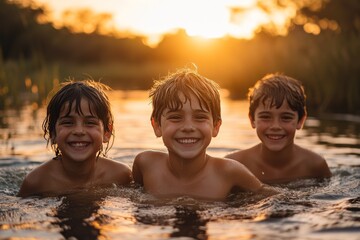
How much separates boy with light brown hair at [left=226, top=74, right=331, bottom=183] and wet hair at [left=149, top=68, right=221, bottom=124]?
A: 1211 millimetres

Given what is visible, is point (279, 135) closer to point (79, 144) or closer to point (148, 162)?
point (148, 162)

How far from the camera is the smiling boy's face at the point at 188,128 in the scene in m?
4.02

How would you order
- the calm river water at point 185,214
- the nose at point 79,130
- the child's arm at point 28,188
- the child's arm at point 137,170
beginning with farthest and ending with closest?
the child's arm at point 137,170, the child's arm at point 28,188, the nose at point 79,130, the calm river water at point 185,214

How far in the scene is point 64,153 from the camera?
14.8ft

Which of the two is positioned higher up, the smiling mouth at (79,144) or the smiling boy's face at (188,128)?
the smiling boy's face at (188,128)

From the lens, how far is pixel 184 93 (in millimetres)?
4035

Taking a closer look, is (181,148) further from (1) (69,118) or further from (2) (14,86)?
(2) (14,86)

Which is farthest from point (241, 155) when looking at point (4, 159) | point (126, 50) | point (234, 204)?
point (126, 50)

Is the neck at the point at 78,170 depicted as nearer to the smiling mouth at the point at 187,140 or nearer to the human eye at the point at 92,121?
the human eye at the point at 92,121

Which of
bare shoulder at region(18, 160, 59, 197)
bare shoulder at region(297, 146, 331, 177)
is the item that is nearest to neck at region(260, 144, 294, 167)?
bare shoulder at region(297, 146, 331, 177)

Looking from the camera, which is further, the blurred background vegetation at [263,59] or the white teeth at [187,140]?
the blurred background vegetation at [263,59]

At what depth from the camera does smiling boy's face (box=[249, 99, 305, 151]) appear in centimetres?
531

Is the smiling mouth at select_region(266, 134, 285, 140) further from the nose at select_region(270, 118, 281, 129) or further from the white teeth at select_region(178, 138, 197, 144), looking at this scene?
the white teeth at select_region(178, 138, 197, 144)

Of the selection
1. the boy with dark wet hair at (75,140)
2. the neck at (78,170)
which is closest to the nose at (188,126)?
the boy with dark wet hair at (75,140)
